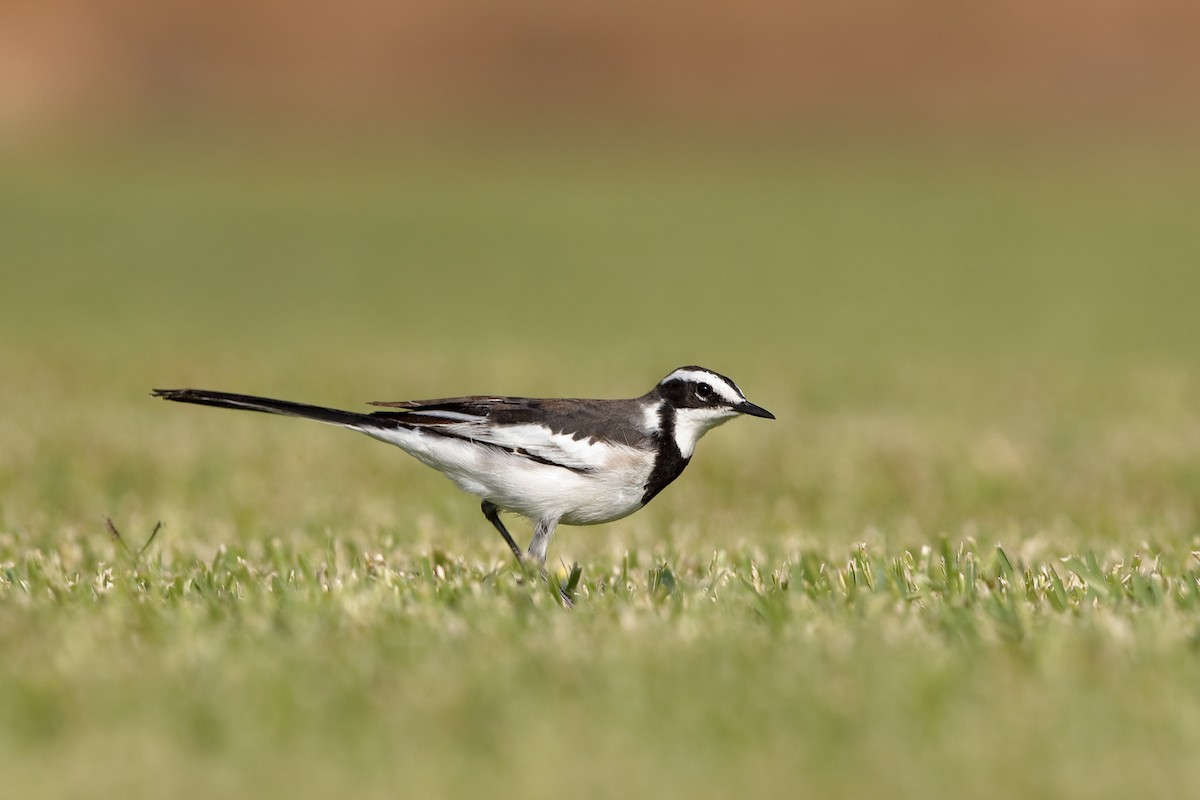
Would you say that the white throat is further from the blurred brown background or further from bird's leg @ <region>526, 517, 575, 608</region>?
the blurred brown background

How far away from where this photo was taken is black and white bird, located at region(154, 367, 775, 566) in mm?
6551

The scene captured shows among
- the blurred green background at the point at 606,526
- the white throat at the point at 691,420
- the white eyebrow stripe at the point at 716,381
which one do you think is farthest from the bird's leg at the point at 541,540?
the white eyebrow stripe at the point at 716,381

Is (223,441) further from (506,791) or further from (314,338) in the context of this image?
(314,338)

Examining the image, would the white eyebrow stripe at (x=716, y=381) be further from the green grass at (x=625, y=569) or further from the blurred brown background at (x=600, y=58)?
the blurred brown background at (x=600, y=58)

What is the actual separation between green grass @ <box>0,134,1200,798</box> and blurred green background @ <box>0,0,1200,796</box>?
0.08 feet

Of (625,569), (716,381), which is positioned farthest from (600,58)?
(625,569)

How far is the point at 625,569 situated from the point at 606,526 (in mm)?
3052

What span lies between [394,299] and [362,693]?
1030 inches

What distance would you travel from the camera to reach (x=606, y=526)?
32.3 ft

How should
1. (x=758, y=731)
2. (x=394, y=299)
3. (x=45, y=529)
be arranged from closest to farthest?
1. (x=758, y=731)
2. (x=45, y=529)
3. (x=394, y=299)

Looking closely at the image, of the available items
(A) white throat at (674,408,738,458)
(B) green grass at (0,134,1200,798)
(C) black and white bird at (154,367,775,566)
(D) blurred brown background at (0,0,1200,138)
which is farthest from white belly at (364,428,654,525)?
(D) blurred brown background at (0,0,1200,138)

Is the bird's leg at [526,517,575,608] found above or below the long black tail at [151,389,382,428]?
below

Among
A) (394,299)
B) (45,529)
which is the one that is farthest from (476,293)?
(45,529)

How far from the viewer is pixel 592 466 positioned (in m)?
6.55
